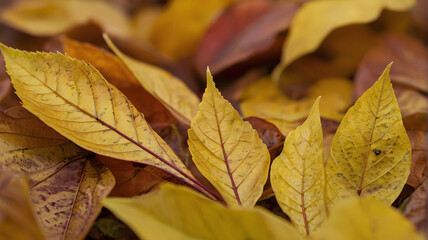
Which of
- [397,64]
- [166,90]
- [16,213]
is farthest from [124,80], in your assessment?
[397,64]

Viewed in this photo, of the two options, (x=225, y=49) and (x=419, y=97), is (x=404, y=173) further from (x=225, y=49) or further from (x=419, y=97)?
(x=225, y=49)

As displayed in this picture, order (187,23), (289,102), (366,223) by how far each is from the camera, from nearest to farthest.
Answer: (366,223) < (289,102) < (187,23)

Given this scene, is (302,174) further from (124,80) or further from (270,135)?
(124,80)

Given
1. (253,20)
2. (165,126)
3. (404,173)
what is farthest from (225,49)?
(404,173)

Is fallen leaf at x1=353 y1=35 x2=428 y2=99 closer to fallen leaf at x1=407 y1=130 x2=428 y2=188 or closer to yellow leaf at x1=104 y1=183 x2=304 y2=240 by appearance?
fallen leaf at x1=407 y1=130 x2=428 y2=188

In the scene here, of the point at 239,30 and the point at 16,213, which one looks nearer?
the point at 16,213

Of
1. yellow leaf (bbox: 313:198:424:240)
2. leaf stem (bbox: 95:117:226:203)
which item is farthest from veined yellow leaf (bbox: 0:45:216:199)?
yellow leaf (bbox: 313:198:424:240)

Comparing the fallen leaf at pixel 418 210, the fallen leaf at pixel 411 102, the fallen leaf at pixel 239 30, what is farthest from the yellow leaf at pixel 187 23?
the fallen leaf at pixel 418 210
